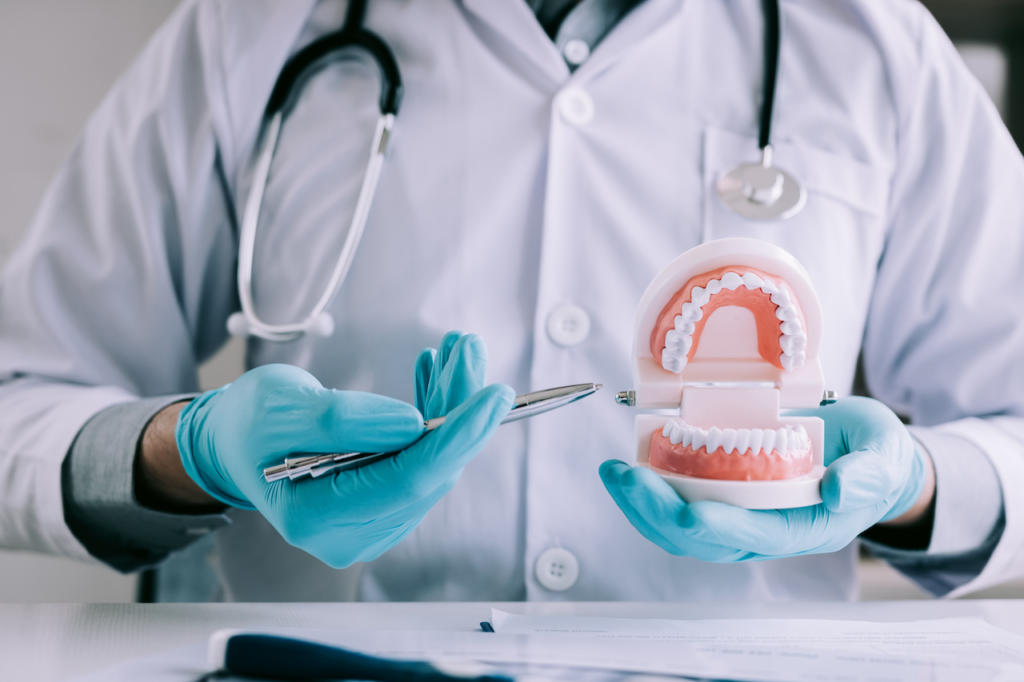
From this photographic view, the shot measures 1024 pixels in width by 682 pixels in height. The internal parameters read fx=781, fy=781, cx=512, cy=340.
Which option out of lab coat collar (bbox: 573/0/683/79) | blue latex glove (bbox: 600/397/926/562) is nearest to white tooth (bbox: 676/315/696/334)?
blue latex glove (bbox: 600/397/926/562)

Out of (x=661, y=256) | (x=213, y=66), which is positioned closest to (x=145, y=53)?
(x=213, y=66)

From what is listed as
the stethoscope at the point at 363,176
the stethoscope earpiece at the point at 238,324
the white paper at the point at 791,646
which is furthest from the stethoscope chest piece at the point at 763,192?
the stethoscope earpiece at the point at 238,324

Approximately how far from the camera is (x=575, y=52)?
78cm

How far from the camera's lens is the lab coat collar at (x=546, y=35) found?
767mm

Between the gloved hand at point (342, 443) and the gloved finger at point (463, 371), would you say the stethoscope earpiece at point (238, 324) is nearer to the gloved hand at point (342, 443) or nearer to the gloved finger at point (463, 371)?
the gloved hand at point (342, 443)

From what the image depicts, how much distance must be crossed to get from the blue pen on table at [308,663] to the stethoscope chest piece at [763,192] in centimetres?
51

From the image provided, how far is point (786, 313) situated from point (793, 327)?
12 millimetres

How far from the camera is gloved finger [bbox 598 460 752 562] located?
1.69 feet

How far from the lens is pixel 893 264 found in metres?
0.84

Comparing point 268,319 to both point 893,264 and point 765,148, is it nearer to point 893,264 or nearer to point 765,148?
point 765,148

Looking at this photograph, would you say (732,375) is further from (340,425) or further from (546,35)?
(546,35)

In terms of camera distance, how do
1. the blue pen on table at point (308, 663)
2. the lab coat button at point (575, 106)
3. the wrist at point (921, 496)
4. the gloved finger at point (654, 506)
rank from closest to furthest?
1. the blue pen on table at point (308, 663)
2. the gloved finger at point (654, 506)
3. the wrist at point (921, 496)
4. the lab coat button at point (575, 106)

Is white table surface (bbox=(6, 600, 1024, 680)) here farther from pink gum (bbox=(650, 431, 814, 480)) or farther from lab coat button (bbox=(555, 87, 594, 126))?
lab coat button (bbox=(555, 87, 594, 126))

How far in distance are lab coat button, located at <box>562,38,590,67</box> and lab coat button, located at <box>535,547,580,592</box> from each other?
1.56ft
